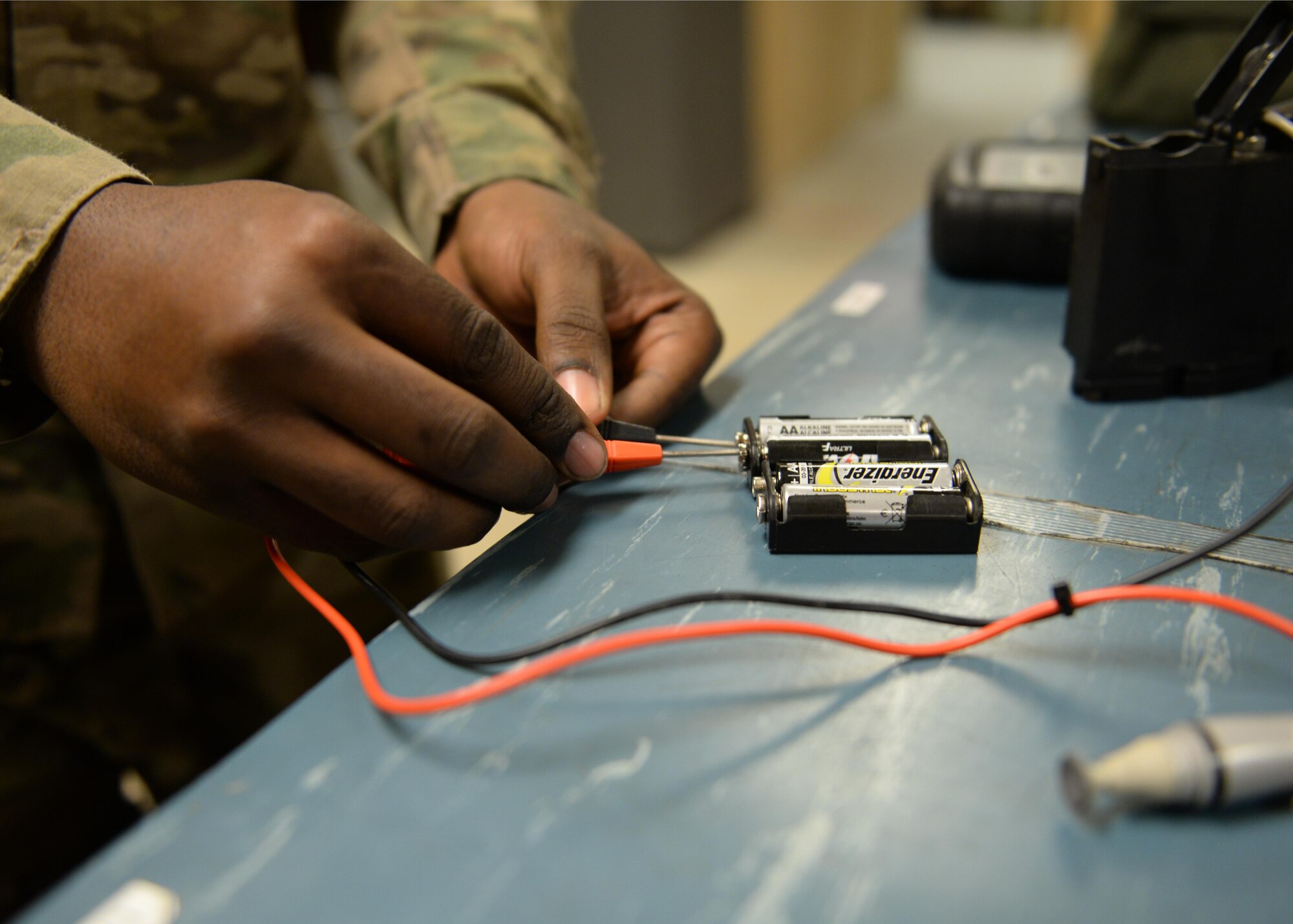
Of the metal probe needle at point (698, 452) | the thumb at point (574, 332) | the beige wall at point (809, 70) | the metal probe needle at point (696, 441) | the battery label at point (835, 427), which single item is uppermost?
the thumb at point (574, 332)

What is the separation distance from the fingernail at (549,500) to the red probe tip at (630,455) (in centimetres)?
5

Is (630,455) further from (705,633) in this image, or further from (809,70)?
(809,70)

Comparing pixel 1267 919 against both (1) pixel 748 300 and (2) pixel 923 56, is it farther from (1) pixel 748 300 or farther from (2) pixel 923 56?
(2) pixel 923 56

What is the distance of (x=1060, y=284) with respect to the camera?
0.95 meters

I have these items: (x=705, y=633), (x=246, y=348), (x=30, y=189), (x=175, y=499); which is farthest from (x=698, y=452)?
(x=175, y=499)

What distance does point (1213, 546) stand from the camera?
51 cm

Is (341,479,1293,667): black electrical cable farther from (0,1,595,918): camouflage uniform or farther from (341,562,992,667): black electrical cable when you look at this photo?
(0,1,595,918): camouflage uniform

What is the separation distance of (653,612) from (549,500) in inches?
5.0

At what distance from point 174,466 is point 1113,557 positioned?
1.85ft

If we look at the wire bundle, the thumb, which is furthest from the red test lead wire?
the thumb

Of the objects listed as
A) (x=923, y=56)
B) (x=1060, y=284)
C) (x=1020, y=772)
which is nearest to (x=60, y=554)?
(x=1020, y=772)

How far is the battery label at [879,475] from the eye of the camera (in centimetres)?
56

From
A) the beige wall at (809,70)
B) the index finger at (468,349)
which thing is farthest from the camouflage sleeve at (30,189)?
the beige wall at (809,70)

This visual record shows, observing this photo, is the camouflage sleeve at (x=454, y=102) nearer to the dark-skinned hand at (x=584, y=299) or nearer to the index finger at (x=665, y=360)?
the dark-skinned hand at (x=584, y=299)
